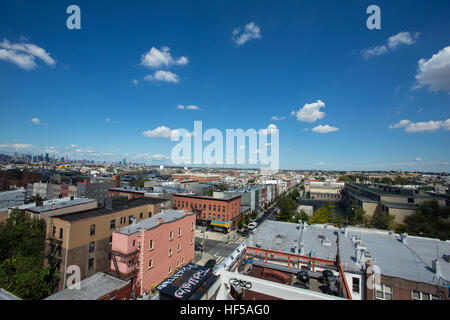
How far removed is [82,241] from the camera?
20.5 metres

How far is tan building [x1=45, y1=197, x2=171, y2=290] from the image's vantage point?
19469mm

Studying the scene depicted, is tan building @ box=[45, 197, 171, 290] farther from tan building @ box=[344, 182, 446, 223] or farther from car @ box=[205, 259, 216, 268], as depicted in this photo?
Result: tan building @ box=[344, 182, 446, 223]

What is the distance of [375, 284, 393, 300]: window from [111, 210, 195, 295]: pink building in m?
19.4

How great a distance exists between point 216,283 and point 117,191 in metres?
46.7

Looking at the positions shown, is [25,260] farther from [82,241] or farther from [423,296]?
[423,296]

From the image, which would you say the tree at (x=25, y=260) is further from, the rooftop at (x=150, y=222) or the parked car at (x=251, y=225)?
the parked car at (x=251, y=225)

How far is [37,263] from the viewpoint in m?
20.8

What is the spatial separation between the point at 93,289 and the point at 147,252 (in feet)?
17.3

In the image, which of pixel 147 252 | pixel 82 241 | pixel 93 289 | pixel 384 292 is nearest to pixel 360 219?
pixel 384 292

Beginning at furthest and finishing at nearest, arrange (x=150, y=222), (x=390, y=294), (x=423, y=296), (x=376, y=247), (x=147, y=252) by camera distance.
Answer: (x=150, y=222) < (x=147, y=252) < (x=376, y=247) < (x=390, y=294) < (x=423, y=296)

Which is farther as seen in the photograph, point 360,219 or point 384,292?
point 360,219

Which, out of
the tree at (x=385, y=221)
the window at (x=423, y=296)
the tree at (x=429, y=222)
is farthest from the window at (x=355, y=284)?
the tree at (x=385, y=221)
